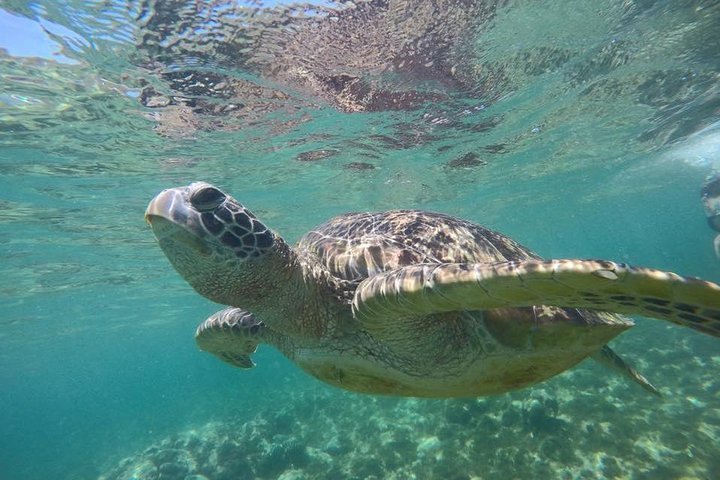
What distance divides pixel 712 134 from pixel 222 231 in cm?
2576

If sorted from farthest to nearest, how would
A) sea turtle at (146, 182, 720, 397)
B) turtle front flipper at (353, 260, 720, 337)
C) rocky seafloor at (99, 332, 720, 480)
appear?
rocky seafloor at (99, 332, 720, 480)
sea turtle at (146, 182, 720, 397)
turtle front flipper at (353, 260, 720, 337)

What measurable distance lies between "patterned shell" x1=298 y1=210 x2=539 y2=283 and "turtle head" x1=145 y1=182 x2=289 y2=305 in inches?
28.1

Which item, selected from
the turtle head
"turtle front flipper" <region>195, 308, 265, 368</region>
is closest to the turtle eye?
the turtle head

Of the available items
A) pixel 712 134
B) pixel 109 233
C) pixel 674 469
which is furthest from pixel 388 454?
pixel 712 134

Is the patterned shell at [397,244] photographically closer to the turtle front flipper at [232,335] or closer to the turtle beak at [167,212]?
the turtle front flipper at [232,335]

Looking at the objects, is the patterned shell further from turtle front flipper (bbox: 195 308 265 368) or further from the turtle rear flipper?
the turtle rear flipper

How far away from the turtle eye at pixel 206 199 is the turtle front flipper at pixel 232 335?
88.5 inches

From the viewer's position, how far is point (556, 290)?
7.14ft

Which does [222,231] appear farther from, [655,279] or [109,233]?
[109,233]

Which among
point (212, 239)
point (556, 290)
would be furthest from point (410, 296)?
point (212, 239)

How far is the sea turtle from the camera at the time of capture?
215cm

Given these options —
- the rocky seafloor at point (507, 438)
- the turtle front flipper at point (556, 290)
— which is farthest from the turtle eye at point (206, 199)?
the rocky seafloor at point (507, 438)

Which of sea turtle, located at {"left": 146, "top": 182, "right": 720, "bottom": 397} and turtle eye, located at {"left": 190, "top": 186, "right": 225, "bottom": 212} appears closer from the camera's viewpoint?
sea turtle, located at {"left": 146, "top": 182, "right": 720, "bottom": 397}

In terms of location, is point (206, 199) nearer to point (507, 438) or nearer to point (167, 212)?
point (167, 212)
